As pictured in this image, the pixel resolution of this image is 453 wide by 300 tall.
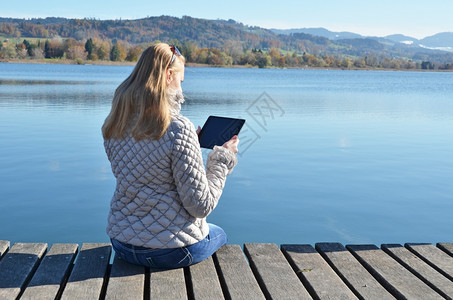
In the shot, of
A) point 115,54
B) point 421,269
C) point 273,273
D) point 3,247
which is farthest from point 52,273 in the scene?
point 115,54

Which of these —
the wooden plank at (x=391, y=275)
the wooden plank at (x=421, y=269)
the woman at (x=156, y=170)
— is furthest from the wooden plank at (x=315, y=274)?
the woman at (x=156, y=170)

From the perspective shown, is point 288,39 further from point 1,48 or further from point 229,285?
point 229,285

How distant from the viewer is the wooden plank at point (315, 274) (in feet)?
9.12

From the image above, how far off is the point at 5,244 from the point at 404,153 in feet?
28.0

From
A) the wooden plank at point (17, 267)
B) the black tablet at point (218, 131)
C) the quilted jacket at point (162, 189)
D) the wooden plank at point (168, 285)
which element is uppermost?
the black tablet at point (218, 131)

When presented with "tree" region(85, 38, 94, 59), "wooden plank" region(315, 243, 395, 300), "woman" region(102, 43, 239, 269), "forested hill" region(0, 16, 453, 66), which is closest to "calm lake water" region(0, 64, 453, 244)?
"wooden plank" region(315, 243, 395, 300)

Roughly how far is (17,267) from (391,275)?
215 cm

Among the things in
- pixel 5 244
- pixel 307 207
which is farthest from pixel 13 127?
pixel 5 244

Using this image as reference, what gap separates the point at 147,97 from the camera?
8.78 ft

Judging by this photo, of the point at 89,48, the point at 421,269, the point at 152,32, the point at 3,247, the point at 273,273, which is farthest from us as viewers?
the point at 152,32

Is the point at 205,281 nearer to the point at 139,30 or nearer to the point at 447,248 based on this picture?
the point at 447,248

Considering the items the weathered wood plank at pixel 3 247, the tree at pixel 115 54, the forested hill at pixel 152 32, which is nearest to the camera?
the weathered wood plank at pixel 3 247

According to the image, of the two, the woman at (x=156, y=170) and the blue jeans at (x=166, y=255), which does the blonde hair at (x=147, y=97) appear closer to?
the woman at (x=156, y=170)

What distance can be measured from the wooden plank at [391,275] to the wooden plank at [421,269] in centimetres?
4
